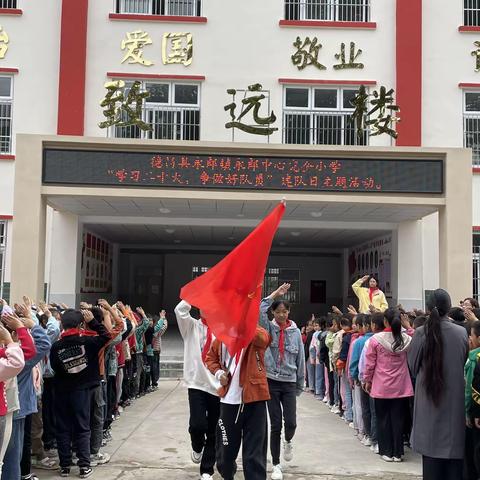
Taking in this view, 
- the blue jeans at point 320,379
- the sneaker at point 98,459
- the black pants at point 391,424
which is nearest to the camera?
the sneaker at point 98,459

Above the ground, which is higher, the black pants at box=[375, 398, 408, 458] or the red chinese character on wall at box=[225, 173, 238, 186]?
the red chinese character on wall at box=[225, 173, 238, 186]

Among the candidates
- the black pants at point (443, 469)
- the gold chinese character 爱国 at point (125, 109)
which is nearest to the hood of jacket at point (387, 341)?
the black pants at point (443, 469)

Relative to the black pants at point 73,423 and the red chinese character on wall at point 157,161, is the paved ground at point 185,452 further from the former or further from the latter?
the red chinese character on wall at point 157,161

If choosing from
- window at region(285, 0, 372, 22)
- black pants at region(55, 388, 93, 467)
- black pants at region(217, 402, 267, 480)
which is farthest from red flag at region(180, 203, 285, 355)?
window at region(285, 0, 372, 22)

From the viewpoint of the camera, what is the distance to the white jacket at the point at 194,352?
17.9 feet

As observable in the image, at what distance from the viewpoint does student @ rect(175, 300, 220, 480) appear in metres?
5.46

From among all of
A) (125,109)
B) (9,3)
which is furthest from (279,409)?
(9,3)

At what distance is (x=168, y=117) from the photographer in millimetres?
14070

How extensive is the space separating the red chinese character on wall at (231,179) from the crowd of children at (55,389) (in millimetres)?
4477

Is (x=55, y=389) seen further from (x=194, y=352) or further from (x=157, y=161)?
(x=157, y=161)

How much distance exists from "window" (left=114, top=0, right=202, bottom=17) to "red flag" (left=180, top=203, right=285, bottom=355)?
11129mm

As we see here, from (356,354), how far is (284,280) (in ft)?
48.7

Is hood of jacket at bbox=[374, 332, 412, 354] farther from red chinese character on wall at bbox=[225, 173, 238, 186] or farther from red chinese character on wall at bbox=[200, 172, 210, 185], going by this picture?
red chinese character on wall at bbox=[200, 172, 210, 185]

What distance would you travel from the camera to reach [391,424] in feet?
21.1
